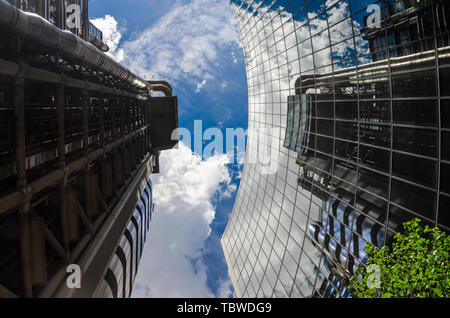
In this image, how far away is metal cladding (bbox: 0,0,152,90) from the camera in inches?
257

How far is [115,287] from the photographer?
48.2 ft

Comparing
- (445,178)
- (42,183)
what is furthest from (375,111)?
(42,183)

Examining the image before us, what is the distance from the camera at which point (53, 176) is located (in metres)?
8.90

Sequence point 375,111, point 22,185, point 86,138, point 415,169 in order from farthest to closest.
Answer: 1. point 375,111
2. point 415,169
3. point 86,138
4. point 22,185

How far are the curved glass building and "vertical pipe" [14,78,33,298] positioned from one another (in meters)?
18.2

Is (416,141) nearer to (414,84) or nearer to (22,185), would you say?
(414,84)

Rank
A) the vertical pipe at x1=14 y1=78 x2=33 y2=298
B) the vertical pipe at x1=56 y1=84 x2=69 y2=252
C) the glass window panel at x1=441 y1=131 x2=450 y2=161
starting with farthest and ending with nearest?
the glass window panel at x1=441 y1=131 x2=450 y2=161
the vertical pipe at x1=56 y1=84 x2=69 y2=252
the vertical pipe at x1=14 y1=78 x2=33 y2=298

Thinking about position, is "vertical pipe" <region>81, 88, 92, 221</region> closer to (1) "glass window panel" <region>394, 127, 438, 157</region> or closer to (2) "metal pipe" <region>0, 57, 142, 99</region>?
(2) "metal pipe" <region>0, 57, 142, 99</region>

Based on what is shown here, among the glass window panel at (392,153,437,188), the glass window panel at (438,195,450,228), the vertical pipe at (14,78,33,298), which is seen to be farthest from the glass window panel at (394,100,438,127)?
the vertical pipe at (14,78,33,298)

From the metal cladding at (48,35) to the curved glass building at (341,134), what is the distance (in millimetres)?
17668

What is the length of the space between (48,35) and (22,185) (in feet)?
18.7

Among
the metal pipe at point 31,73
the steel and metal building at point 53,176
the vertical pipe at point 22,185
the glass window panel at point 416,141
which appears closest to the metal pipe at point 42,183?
the steel and metal building at point 53,176

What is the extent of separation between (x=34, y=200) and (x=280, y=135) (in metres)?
25.5
